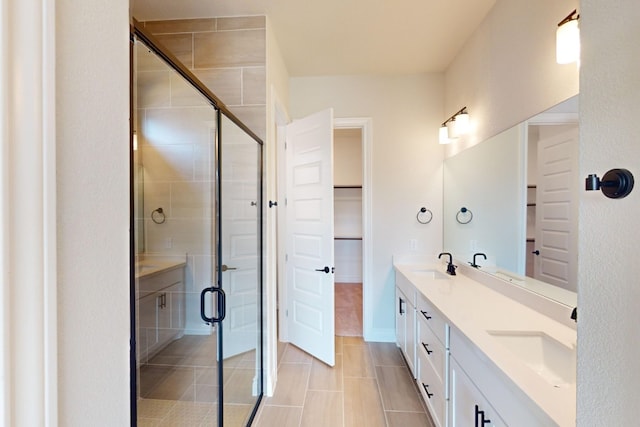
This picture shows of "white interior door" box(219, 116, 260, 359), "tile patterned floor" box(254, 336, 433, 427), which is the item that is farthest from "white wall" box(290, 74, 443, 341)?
"white interior door" box(219, 116, 260, 359)

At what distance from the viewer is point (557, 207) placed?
4.95 feet

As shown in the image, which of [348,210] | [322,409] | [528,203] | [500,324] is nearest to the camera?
[500,324]

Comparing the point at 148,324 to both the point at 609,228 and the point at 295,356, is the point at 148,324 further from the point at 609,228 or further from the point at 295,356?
the point at 609,228

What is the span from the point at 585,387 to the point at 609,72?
732 millimetres

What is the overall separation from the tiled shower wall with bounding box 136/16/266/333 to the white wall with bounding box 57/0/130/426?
4.91 feet

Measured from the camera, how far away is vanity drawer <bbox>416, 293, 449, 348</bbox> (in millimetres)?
1588

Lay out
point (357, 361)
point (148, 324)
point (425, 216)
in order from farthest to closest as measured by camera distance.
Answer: point (425, 216) → point (357, 361) → point (148, 324)

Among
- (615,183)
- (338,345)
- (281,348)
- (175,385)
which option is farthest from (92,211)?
(338,345)

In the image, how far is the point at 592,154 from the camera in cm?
68

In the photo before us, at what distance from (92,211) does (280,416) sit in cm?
205

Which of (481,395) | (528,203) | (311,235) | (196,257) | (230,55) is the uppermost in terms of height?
(230,55)

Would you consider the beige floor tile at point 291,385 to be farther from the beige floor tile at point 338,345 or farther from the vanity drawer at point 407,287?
the vanity drawer at point 407,287

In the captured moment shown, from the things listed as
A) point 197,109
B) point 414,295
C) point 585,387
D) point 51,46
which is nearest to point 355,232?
point 414,295

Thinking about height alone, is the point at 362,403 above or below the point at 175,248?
below
